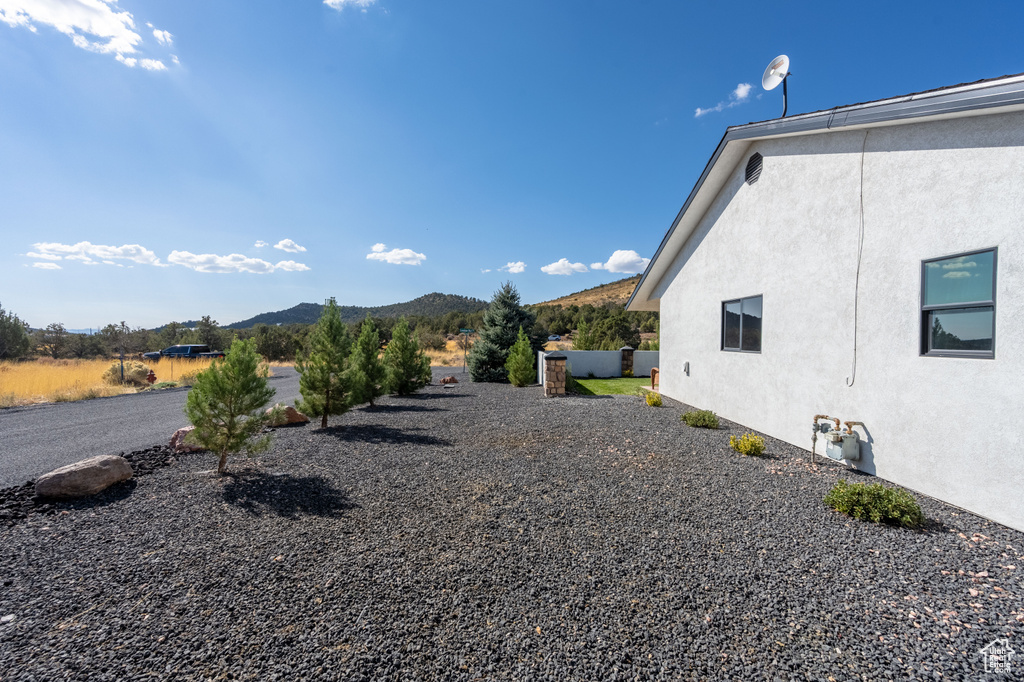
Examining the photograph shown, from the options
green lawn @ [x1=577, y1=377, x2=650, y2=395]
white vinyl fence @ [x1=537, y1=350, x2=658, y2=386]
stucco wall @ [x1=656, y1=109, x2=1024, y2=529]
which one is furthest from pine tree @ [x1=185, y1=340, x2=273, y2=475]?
white vinyl fence @ [x1=537, y1=350, x2=658, y2=386]

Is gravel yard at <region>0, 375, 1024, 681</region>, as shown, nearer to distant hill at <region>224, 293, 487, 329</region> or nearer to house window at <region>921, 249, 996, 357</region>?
house window at <region>921, 249, 996, 357</region>

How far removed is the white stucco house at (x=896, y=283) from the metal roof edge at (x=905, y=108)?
17 millimetres

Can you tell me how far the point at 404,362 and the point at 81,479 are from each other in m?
8.74

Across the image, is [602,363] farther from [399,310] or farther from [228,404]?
[399,310]

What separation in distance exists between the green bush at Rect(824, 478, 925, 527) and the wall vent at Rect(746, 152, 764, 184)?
18.9ft

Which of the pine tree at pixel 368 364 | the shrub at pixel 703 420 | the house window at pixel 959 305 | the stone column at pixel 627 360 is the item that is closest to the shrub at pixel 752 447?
the shrub at pixel 703 420

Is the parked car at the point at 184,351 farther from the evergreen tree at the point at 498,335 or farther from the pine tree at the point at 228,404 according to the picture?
the pine tree at the point at 228,404

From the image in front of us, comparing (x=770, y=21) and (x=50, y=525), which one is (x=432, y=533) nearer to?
(x=50, y=525)

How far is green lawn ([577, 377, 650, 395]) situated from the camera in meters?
13.2

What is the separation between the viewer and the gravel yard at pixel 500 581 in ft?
7.58

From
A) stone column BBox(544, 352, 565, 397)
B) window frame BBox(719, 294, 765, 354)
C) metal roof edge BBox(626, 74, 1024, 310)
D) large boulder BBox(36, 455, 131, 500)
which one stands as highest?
metal roof edge BBox(626, 74, 1024, 310)

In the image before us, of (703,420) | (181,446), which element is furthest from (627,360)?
(181,446)

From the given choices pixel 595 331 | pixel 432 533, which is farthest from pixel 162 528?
pixel 595 331

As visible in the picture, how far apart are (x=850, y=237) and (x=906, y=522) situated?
3.65m
